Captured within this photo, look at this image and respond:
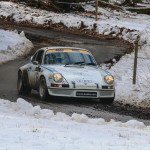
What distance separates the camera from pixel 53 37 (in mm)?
30750

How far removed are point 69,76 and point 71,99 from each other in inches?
43.5

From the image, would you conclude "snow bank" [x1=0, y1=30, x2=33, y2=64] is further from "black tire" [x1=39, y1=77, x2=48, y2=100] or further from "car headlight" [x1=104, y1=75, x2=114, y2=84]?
"car headlight" [x1=104, y1=75, x2=114, y2=84]

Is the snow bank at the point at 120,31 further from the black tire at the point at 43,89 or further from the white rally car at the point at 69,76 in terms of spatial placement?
the black tire at the point at 43,89

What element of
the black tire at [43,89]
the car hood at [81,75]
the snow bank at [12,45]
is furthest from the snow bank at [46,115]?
the snow bank at [12,45]

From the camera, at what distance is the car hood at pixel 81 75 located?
13.5 m

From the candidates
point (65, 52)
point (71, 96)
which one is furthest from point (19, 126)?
point (65, 52)

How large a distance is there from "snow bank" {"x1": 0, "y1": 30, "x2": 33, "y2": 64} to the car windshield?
911 centimetres

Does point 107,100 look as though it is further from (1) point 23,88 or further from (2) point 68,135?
(2) point 68,135

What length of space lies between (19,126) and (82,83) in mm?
5629

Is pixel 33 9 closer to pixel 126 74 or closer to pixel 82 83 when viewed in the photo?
pixel 126 74

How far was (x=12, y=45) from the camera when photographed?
27172 millimetres

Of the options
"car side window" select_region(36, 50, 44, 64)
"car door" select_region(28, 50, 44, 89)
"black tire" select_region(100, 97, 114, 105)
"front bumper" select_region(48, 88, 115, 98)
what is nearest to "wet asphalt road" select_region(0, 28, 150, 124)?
"black tire" select_region(100, 97, 114, 105)

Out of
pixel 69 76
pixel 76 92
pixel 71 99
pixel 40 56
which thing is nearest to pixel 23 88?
pixel 40 56

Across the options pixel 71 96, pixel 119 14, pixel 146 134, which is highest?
pixel 146 134
